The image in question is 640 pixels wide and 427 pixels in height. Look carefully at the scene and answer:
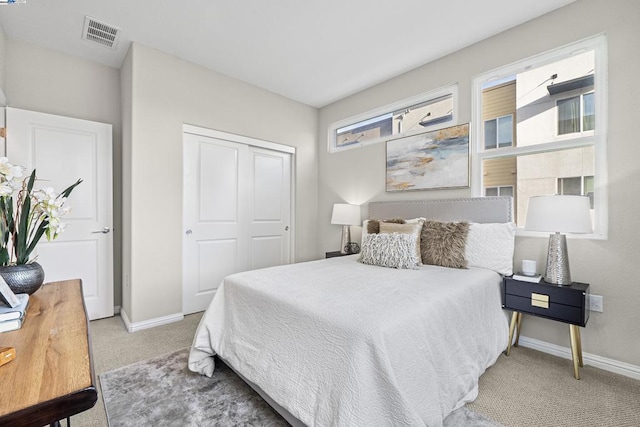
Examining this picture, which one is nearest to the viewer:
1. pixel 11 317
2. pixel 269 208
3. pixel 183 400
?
pixel 11 317

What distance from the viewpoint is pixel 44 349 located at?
842mm

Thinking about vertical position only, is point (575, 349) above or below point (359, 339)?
below

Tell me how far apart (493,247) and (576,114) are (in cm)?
121

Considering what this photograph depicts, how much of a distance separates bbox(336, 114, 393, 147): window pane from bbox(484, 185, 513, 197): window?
1.29 meters

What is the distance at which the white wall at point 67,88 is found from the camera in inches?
106

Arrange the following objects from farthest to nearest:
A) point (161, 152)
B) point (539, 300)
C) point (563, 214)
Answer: point (161, 152), point (539, 300), point (563, 214)

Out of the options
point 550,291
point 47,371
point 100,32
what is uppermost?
point 100,32

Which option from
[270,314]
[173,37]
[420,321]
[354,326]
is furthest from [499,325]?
[173,37]

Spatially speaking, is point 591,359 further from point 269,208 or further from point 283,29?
point 283,29

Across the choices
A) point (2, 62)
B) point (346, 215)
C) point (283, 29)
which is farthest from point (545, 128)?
point (2, 62)

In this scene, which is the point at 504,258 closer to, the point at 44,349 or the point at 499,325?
the point at 499,325

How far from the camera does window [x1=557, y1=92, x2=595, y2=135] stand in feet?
7.20

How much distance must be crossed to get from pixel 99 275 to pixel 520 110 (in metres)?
4.35

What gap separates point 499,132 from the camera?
2658 mm
